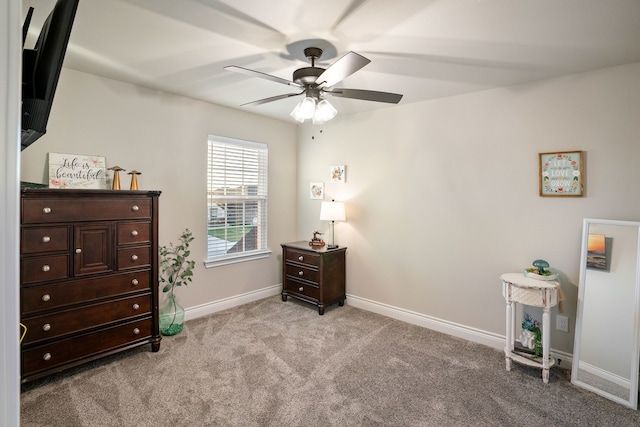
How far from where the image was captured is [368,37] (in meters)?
2.04

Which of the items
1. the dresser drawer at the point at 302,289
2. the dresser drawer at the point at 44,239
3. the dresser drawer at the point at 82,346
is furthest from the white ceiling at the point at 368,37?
the dresser drawer at the point at 302,289

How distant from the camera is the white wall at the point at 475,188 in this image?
2449 millimetres

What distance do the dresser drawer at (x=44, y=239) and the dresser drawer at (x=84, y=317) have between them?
461 millimetres

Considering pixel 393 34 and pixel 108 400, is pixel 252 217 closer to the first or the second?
pixel 108 400

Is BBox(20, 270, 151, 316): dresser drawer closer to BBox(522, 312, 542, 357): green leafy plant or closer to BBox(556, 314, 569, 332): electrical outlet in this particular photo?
BBox(522, 312, 542, 357): green leafy plant

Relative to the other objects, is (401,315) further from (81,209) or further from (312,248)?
(81,209)

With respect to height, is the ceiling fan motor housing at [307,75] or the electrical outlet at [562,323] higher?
the ceiling fan motor housing at [307,75]

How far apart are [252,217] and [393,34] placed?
282cm

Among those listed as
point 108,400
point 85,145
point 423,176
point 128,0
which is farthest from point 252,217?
point 128,0

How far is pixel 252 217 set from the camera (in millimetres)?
4176

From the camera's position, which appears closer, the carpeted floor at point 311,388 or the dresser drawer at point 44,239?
the carpeted floor at point 311,388

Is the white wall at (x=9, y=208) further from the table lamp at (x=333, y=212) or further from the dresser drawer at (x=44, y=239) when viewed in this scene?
the table lamp at (x=333, y=212)

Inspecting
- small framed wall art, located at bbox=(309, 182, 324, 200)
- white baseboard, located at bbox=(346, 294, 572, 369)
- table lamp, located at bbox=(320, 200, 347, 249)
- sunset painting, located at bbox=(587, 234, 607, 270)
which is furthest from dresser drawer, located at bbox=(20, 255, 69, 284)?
sunset painting, located at bbox=(587, 234, 607, 270)

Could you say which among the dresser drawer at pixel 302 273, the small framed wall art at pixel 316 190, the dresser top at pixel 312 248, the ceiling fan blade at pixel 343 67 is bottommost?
the dresser drawer at pixel 302 273
